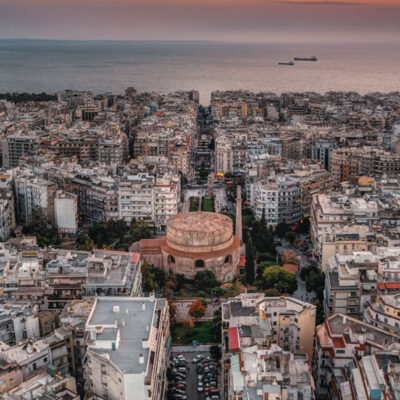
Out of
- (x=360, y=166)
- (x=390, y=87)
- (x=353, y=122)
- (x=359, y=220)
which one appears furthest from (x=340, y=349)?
(x=390, y=87)

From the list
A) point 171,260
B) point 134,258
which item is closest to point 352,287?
point 134,258

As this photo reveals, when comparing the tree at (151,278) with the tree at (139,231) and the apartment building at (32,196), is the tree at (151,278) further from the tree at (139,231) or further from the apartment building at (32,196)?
the apartment building at (32,196)

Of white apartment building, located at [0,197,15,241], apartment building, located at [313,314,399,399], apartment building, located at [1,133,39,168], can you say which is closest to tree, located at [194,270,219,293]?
apartment building, located at [313,314,399,399]

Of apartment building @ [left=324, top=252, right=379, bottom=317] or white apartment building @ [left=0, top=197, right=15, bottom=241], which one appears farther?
white apartment building @ [left=0, top=197, right=15, bottom=241]

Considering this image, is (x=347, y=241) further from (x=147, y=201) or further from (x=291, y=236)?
(x=147, y=201)

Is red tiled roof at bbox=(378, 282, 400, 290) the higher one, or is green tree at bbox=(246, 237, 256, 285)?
red tiled roof at bbox=(378, 282, 400, 290)

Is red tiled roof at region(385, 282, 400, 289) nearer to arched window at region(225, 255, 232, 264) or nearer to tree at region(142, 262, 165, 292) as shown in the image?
arched window at region(225, 255, 232, 264)

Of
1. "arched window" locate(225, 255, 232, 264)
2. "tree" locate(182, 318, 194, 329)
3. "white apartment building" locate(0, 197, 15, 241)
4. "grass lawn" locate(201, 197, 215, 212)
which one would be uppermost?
"white apartment building" locate(0, 197, 15, 241)
